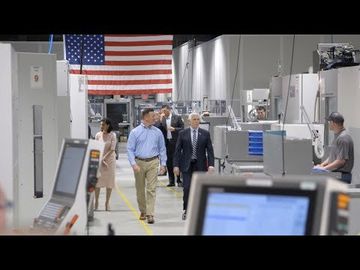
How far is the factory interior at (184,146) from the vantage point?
2502mm

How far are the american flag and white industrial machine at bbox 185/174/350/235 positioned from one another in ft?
38.0

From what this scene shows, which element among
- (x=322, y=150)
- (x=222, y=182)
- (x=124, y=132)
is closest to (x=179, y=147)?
(x=322, y=150)

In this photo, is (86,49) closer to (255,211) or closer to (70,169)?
(70,169)

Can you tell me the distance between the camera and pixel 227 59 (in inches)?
740

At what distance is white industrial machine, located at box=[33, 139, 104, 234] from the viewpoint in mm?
4246

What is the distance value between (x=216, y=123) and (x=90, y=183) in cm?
1020

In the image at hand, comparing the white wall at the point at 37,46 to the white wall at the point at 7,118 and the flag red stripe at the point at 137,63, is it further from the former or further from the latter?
the white wall at the point at 7,118

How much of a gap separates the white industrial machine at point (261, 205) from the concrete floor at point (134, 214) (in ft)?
15.5

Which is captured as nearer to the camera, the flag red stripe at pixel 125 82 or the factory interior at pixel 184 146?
the factory interior at pixel 184 146

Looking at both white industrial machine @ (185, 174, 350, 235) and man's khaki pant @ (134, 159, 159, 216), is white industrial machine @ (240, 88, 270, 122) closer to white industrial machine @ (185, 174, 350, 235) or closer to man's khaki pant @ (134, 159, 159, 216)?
man's khaki pant @ (134, 159, 159, 216)

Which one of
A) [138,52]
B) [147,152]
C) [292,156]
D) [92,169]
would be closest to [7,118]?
[92,169]

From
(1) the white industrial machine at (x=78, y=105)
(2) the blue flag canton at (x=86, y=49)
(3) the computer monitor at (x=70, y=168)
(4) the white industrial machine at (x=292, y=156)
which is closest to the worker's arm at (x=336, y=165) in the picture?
(4) the white industrial machine at (x=292, y=156)
